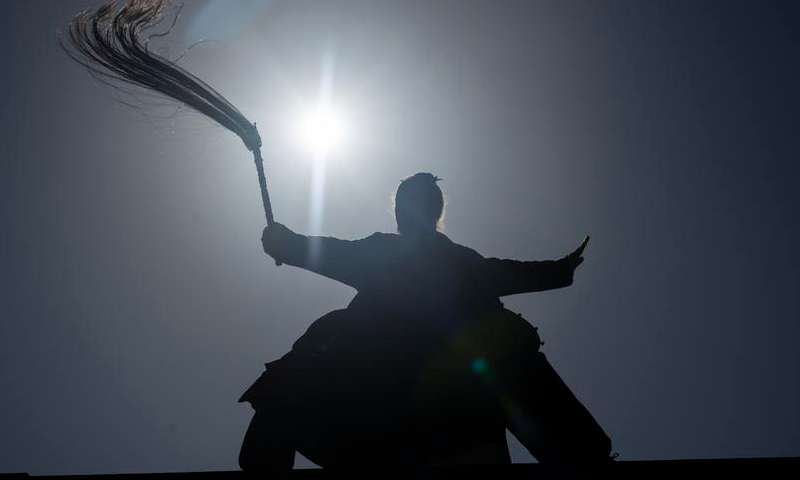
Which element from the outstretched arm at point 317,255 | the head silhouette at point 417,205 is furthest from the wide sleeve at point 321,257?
the head silhouette at point 417,205

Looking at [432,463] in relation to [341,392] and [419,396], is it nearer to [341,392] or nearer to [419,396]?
[419,396]

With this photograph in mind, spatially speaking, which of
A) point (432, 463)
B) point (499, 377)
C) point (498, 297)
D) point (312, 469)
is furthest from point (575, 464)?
point (498, 297)

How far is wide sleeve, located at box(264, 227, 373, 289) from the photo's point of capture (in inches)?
173

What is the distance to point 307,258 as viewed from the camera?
439 centimetres

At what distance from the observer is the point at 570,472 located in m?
2.03

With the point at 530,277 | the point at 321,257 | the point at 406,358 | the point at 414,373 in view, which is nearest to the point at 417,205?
the point at 321,257

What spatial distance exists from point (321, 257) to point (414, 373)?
103 cm

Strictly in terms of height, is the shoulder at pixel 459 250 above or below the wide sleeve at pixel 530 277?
above

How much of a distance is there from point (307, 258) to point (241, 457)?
132cm

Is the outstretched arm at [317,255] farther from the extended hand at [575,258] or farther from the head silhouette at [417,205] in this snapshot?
the extended hand at [575,258]

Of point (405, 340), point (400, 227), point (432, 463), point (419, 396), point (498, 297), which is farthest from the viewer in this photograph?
point (400, 227)

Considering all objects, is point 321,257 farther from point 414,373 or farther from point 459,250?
point 414,373

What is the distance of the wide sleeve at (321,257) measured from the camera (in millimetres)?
4395

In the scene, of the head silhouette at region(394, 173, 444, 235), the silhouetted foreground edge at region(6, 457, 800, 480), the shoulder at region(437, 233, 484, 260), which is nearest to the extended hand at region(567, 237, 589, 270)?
the shoulder at region(437, 233, 484, 260)
